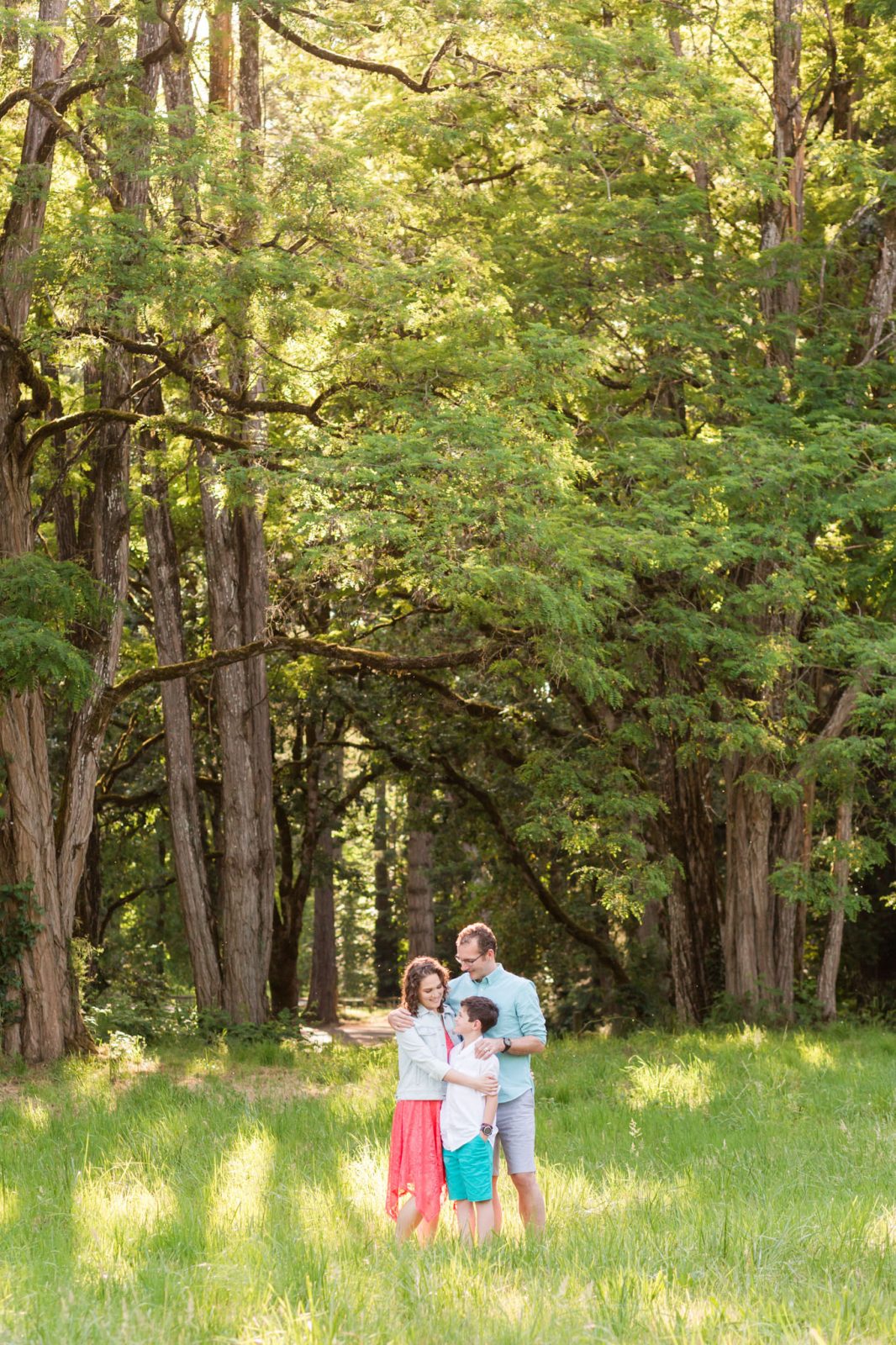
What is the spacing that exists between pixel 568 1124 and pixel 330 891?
781 inches

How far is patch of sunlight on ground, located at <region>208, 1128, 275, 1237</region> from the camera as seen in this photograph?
6.57 meters

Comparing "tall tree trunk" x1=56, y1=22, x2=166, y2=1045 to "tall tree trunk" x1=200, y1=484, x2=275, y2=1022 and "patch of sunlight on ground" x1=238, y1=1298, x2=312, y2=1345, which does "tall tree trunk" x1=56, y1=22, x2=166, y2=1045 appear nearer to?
"tall tree trunk" x1=200, y1=484, x2=275, y2=1022

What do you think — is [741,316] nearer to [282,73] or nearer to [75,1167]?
[282,73]

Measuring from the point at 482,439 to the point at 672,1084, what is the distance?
5.39 metres

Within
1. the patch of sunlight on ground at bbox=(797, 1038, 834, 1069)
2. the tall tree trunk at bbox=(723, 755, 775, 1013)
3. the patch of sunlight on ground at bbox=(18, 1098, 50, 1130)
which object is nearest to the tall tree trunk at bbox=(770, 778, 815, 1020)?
the tall tree trunk at bbox=(723, 755, 775, 1013)

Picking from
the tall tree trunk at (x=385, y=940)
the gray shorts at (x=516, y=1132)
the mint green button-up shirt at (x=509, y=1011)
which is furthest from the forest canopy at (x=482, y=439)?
the tall tree trunk at (x=385, y=940)

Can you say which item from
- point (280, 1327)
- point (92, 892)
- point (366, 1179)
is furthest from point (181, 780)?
point (280, 1327)

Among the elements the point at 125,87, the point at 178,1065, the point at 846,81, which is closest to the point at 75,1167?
the point at 178,1065

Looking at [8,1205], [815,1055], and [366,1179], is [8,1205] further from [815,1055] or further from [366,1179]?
[815,1055]

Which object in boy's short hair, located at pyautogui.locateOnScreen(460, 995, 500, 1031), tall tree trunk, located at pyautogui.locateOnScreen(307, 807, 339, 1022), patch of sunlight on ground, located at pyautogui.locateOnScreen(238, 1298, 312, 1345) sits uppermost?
boy's short hair, located at pyautogui.locateOnScreen(460, 995, 500, 1031)

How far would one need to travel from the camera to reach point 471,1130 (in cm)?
616

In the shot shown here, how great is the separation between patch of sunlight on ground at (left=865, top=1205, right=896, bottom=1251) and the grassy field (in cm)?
1

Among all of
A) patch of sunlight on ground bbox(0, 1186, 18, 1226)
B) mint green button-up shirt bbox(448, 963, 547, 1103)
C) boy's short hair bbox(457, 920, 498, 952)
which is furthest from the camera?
patch of sunlight on ground bbox(0, 1186, 18, 1226)

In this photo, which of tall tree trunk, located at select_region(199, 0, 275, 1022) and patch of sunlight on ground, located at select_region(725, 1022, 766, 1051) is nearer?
patch of sunlight on ground, located at select_region(725, 1022, 766, 1051)
